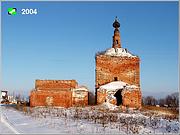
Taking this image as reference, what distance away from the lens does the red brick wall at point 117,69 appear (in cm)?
2986

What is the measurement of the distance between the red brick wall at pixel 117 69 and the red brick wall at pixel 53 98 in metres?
4.43

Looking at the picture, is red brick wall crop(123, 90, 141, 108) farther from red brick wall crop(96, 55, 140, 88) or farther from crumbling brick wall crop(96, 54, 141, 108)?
red brick wall crop(96, 55, 140, 88)

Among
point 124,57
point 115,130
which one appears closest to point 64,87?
point 124,57

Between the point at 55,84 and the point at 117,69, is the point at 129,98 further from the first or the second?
the point at 55,84

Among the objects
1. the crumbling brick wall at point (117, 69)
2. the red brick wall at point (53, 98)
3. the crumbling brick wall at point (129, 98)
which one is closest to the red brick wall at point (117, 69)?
the crumbling brick wall at point (117, 69)

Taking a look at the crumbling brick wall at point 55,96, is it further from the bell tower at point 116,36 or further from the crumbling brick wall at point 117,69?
the bell tower at point 116,36

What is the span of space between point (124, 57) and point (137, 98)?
17.3ft

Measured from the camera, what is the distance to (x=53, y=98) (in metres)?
26.3

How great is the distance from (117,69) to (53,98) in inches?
288

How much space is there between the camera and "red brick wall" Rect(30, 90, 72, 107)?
26.2m

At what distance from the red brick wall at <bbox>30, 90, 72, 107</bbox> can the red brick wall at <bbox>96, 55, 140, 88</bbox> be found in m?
4.43

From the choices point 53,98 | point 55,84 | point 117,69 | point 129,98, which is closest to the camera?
point 129,98

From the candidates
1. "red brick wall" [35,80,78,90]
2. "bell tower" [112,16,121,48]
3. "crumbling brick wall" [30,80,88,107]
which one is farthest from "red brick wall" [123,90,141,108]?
"bell tower" [112,16,121,48]

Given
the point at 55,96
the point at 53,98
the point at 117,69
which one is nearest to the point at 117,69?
the point at 117,69
